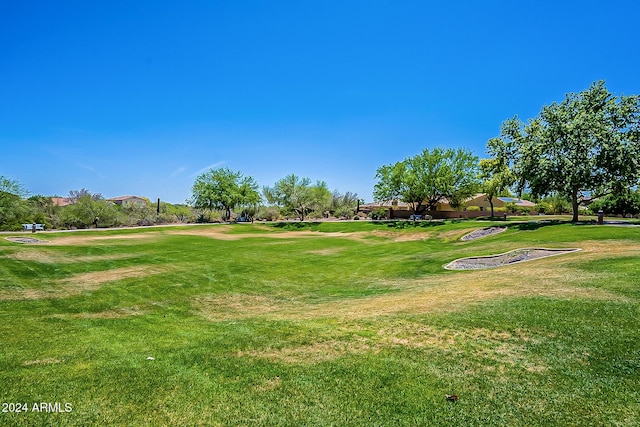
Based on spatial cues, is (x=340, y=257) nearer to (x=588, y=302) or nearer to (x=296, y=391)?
(x=588, y=302)

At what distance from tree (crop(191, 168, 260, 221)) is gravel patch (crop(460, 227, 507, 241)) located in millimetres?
41309

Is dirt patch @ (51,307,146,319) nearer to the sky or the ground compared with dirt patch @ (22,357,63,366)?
nearer to the ground

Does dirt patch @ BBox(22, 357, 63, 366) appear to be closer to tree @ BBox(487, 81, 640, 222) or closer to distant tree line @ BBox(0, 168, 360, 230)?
tree @ BBox(487, 81, 640, 222)

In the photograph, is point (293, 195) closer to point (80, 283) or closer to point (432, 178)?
point (432, 178)

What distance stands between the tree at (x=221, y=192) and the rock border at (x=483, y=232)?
4131 centimetres

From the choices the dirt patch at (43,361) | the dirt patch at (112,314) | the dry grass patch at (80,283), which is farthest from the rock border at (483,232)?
the dirt patch at (43,361)

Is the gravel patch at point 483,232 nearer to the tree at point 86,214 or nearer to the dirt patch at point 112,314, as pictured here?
the dirt patch at point 112,314

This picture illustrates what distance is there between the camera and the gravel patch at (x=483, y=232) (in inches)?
1200

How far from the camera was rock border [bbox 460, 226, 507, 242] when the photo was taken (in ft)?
99.8

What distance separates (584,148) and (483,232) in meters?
10.8

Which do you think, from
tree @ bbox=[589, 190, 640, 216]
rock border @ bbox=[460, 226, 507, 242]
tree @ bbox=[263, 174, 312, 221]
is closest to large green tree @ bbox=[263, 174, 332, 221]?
tree @ bbox=[263, 174, 312, 221]

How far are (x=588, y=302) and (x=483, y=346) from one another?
3.83m

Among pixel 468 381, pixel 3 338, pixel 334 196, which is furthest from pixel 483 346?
pixel 334 196

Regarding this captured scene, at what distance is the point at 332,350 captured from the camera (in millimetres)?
6059
